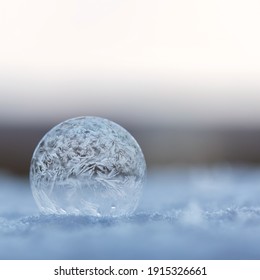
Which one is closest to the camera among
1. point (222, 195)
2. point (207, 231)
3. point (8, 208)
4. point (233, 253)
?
point (233, 253)

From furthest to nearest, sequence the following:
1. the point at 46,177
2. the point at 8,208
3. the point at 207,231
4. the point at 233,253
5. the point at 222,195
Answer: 1. the point at 222,195
2. the point at 8,208
3. the point at 46,177
4. the point at 207,231
5. the point at 233,253

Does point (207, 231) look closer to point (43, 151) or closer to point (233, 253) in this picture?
point (233, 253)

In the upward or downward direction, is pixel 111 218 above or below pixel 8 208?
below

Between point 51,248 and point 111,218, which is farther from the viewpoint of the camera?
point 111,218

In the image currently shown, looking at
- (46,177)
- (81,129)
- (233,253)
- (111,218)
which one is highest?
(81,129)

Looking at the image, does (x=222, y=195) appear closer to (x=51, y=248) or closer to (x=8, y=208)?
(x=8, y=208)

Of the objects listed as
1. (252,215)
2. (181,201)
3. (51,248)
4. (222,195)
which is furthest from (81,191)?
(222,195)

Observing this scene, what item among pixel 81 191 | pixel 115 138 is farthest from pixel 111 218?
pixel 115 138
